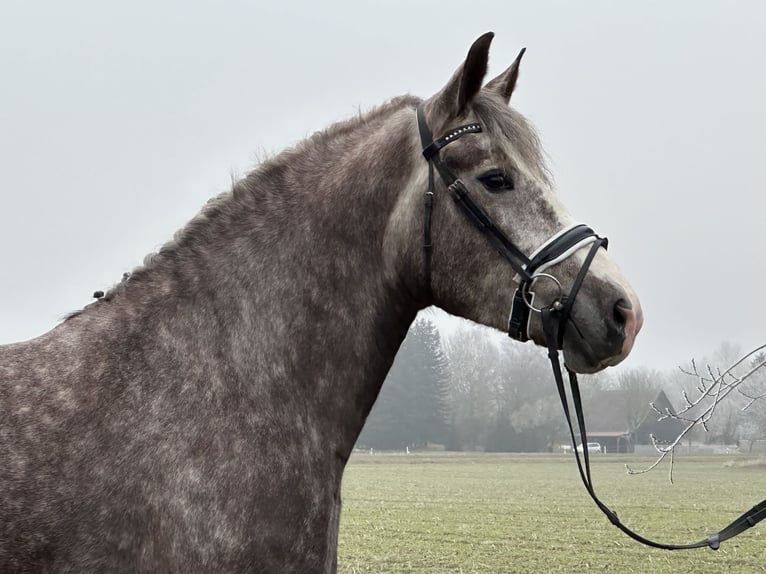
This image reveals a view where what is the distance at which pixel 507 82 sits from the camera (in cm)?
400

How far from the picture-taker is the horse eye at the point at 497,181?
3480 millimetres

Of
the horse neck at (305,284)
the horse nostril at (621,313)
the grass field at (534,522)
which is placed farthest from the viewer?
the grass field at (534,522)

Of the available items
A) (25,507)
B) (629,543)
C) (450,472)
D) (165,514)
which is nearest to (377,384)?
(165,514)

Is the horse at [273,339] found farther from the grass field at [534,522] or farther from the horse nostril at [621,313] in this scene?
the grass field at [534,522]

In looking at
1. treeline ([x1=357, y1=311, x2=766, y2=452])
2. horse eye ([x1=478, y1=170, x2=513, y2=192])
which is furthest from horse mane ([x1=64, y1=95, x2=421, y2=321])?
treeline ([x1=357, y1=311, x2=766, y2=452])

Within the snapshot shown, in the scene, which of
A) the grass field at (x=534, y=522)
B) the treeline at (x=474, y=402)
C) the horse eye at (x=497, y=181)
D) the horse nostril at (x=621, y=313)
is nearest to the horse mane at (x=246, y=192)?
the horse eye at (x=497, y=181)

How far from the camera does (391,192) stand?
12.3ft

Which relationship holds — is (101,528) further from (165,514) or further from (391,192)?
(391,192)

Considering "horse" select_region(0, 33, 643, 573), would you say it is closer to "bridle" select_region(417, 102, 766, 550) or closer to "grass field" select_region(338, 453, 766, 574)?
"bridle" select_region(417, 102, 766, 550)

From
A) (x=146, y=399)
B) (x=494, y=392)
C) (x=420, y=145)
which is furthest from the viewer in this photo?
(x=494, y=392)

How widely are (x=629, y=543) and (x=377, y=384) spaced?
20.5 metres

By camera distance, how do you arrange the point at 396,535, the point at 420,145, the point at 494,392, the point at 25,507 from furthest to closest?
the point at 494,392, the point at 396,535, the point at 420,145, the point at 25,507

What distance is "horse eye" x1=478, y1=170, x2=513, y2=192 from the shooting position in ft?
11.4

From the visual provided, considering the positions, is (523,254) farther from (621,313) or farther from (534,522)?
(534,522)
